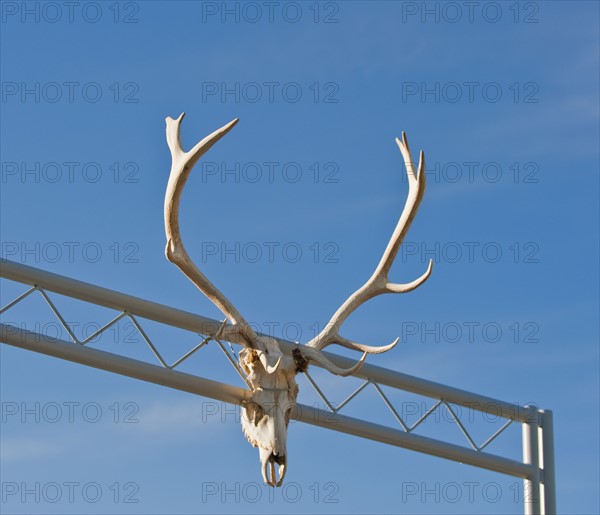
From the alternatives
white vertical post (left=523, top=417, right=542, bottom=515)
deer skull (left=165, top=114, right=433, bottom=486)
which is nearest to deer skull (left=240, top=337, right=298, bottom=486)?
deer skull (left=165, top=114, right=433, bottom=486)

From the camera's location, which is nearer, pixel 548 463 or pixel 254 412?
pixel 254 412

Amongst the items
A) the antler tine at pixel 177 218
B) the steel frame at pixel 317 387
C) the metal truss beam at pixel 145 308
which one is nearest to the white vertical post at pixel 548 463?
the steel frame at pixel 317 387

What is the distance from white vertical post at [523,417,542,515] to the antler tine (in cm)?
334

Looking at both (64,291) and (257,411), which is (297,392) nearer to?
(257,411)

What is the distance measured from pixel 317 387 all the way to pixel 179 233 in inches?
73.6

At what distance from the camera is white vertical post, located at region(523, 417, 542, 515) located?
1489 centimetres

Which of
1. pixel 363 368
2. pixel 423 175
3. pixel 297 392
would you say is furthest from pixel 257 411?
pixel 423 175

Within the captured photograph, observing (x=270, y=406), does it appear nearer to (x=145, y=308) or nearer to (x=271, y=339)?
(x=271, y=339)

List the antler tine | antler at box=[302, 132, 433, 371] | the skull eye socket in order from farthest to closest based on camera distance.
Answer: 1. antler at box=[302, 132, 433, 371]
2. the skull eye socket
3. the antler tine

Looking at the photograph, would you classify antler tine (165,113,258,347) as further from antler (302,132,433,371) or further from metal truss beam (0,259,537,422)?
A: antler (302,132,433,371)

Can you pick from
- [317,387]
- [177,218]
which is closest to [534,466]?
[317,387]

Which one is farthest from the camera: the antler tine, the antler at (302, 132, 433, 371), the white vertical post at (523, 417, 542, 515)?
the white vertical post at (523, 417, 542, 515)

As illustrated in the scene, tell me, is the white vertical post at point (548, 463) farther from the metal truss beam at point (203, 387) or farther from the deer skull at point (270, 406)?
the deer skull at point (270, 406)

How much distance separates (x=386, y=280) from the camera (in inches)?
522
